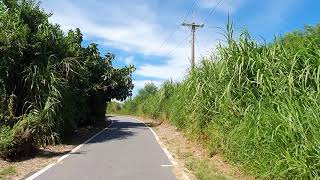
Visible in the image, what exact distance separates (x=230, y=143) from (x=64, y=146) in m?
9.42

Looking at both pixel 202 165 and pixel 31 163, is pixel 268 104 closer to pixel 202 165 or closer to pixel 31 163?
pixel 202 165

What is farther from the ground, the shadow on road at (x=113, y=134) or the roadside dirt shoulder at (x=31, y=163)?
the shadow on road at (x=113, y=134)

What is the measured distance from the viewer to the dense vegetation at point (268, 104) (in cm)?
841

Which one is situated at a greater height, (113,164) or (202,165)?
(202,165)

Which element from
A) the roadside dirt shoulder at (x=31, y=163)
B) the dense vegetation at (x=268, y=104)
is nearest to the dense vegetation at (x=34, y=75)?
the roadside dirt shoulder at (x=31, y=163)

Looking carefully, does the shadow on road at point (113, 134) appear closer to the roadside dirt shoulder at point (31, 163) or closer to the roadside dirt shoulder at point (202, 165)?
the roadside dirt shoulder at point (31, 163)

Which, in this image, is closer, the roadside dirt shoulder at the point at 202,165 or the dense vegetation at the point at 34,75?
the roadside dirt shoulder at the point at 202,165

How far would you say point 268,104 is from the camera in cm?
1070

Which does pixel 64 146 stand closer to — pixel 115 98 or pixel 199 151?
pixel 199 151

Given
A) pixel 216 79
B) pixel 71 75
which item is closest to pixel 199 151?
pixel 216 79

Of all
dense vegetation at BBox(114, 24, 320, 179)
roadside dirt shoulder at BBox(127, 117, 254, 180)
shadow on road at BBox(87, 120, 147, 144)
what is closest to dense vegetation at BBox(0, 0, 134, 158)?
shadow on road at BBox(87, 120, 147, 144)

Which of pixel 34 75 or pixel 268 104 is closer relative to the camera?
pixel 268 104

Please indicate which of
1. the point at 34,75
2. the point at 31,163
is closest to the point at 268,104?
the point at 31,163

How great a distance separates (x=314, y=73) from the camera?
9.77 metres
